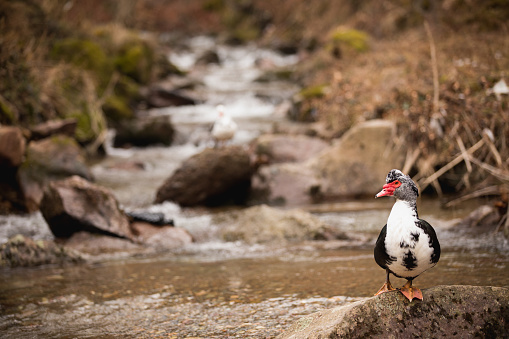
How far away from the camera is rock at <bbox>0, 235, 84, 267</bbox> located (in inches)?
266

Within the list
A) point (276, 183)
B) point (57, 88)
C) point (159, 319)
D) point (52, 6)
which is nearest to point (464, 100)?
point (276, 183)

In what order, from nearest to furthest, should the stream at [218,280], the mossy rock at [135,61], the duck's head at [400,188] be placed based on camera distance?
the duck's head at [400,188], the stream at [218,280], the mossy rock at [135,61]

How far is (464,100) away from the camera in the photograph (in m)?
9.50

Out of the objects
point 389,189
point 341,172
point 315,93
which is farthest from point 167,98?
point 389,189

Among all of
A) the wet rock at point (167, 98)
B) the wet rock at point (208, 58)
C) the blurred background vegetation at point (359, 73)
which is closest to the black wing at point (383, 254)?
the blurred background vegetation at point (359, 73)

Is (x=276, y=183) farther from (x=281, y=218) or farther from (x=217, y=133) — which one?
(x=281, y=218)

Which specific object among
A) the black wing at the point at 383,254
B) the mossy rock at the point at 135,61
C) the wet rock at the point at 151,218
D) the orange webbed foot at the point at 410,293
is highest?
the mossy rock at the point at 135,61

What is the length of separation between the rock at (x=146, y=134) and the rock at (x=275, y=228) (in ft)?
25.8

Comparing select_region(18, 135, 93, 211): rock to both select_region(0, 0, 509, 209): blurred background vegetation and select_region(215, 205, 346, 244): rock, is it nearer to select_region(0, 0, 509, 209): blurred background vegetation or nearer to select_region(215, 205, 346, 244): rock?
select_region(0, 0, 509, 209): blurred background vegetation

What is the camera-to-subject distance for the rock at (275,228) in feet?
25.0

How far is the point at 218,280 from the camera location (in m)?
5.94

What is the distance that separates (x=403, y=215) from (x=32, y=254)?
17.2 ft

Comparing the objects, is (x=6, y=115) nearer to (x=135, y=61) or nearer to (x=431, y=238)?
(x=431, y=238)

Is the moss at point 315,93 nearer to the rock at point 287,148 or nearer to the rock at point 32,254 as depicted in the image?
the rock at point 287,148
